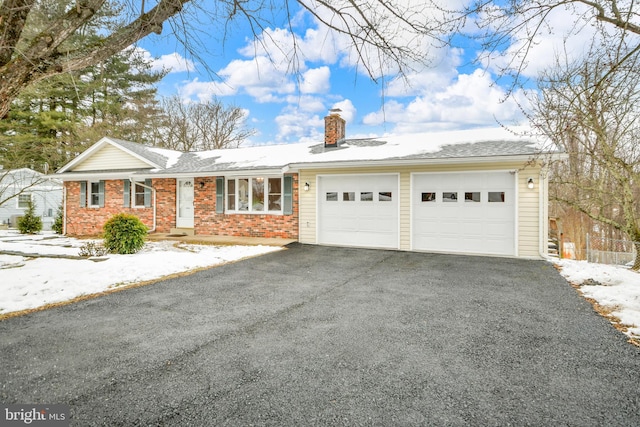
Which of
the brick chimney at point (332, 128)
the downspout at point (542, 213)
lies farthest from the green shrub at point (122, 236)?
the downspout at point (542, 213)

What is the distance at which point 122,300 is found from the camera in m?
4.63

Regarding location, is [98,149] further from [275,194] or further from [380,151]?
[380,151]

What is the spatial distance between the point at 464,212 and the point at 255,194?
21.4ft

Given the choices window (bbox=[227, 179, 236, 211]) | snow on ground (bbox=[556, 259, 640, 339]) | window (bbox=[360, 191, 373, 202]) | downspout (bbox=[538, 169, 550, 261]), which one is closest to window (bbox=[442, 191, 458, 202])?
downspout (bbox=[538, 169, 550, 261])

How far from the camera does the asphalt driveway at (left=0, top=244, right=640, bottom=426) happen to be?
2.13m

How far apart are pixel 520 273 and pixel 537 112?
474 cm

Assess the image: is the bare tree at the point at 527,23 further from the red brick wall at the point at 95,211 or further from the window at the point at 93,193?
the window at the point at 93,193

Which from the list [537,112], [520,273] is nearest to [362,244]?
[520,273]

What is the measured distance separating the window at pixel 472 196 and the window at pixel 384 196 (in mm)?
1944

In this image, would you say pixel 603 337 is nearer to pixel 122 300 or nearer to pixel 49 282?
pixel 122 300

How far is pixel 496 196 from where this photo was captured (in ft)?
27.1

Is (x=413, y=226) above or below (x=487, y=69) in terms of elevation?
below

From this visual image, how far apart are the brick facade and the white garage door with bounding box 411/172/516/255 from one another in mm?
3884

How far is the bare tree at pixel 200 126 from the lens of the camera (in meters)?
22.5
